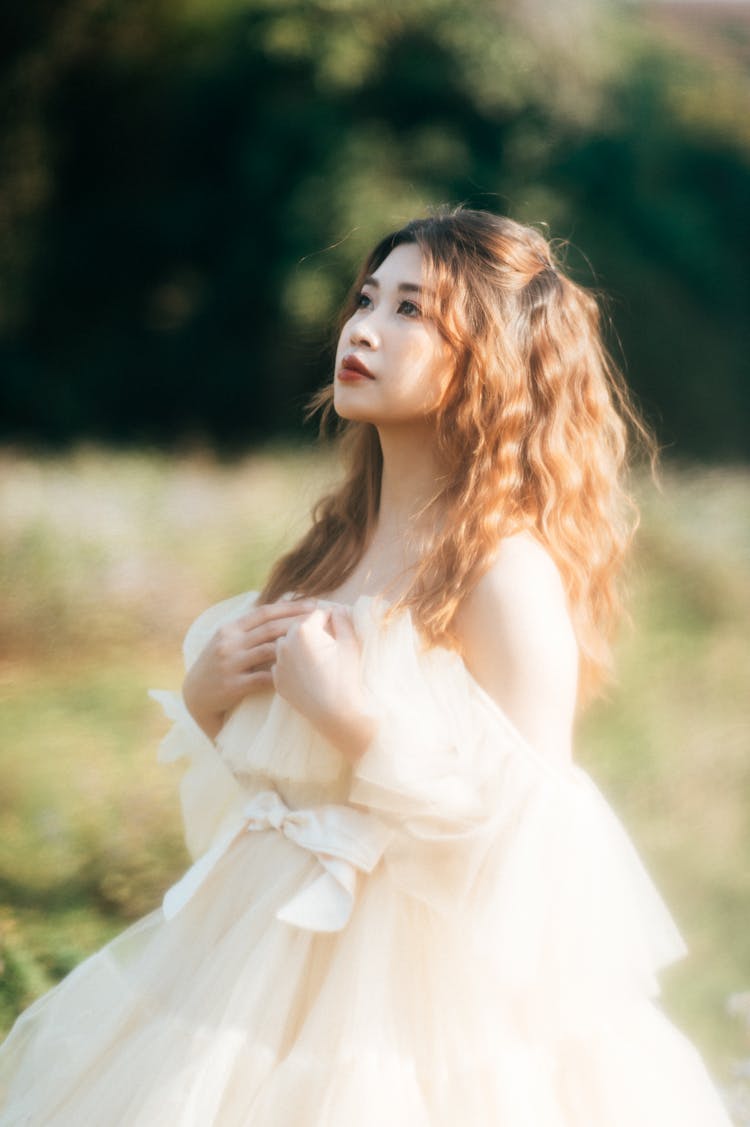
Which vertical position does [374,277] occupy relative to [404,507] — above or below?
above

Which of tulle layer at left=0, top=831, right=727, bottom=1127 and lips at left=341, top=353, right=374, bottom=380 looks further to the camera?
lips at left=341, top=353, right=374, bottom=380

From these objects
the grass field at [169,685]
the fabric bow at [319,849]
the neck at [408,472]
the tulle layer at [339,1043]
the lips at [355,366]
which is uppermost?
the lips at [355,366]

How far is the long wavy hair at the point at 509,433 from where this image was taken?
1.14 metres

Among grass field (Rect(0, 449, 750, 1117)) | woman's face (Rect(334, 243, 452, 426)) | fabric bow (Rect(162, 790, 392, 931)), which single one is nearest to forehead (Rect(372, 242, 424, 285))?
woman's face (Rect(334, 243, 452, 426))

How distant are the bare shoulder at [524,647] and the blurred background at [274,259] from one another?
2056 millimetres

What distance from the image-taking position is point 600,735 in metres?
3.03

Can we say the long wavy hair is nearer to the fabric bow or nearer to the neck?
the neck

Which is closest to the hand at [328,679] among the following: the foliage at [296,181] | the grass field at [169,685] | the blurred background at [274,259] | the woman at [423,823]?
the woman at [423,823]

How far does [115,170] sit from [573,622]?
11.7 feet

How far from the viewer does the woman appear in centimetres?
99

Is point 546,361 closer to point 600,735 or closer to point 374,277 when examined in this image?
point 374,277

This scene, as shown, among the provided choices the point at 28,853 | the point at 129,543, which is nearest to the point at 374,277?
the point at 28,853

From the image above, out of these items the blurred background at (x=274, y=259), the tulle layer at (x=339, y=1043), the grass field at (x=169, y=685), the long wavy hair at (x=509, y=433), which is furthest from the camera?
the blurred background at (x=274, y=259)

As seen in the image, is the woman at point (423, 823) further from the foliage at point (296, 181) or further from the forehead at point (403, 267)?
the foliage at point (296, 181)
